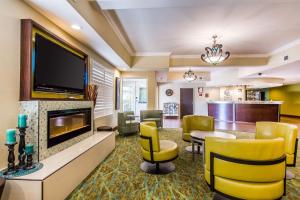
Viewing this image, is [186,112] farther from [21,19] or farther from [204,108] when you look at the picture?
[21,19]

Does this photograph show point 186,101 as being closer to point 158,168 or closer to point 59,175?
point 158,168

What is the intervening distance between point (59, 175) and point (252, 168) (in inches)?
88.5

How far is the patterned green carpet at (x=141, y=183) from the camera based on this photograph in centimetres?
228

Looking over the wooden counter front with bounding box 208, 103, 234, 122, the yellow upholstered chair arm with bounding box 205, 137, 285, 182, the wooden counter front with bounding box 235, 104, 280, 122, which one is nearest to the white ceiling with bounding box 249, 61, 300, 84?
the wooden counter front with bounding box 235, 104, 280, 122

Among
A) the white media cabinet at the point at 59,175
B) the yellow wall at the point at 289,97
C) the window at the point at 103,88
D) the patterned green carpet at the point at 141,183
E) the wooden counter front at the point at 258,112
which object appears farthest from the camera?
the yellow wall at the point at 289,97

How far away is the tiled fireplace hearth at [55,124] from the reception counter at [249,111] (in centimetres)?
855

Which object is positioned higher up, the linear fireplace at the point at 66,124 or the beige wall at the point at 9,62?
the beige wall at the point at 9,62

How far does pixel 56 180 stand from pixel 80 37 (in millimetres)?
2761

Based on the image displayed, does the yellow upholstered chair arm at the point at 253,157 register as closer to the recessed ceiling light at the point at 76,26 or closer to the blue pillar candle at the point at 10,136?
the blue pillar candle at the point at 10,136

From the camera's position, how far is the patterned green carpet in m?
2.28

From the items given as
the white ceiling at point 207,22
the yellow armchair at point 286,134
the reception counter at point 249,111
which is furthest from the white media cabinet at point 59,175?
the reception counter at point 249,111

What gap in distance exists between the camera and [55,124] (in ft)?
8.77

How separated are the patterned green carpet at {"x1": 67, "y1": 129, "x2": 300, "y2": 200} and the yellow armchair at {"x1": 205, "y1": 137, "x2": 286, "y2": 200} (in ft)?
2.03

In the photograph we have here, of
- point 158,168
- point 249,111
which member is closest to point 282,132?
point 158,168
